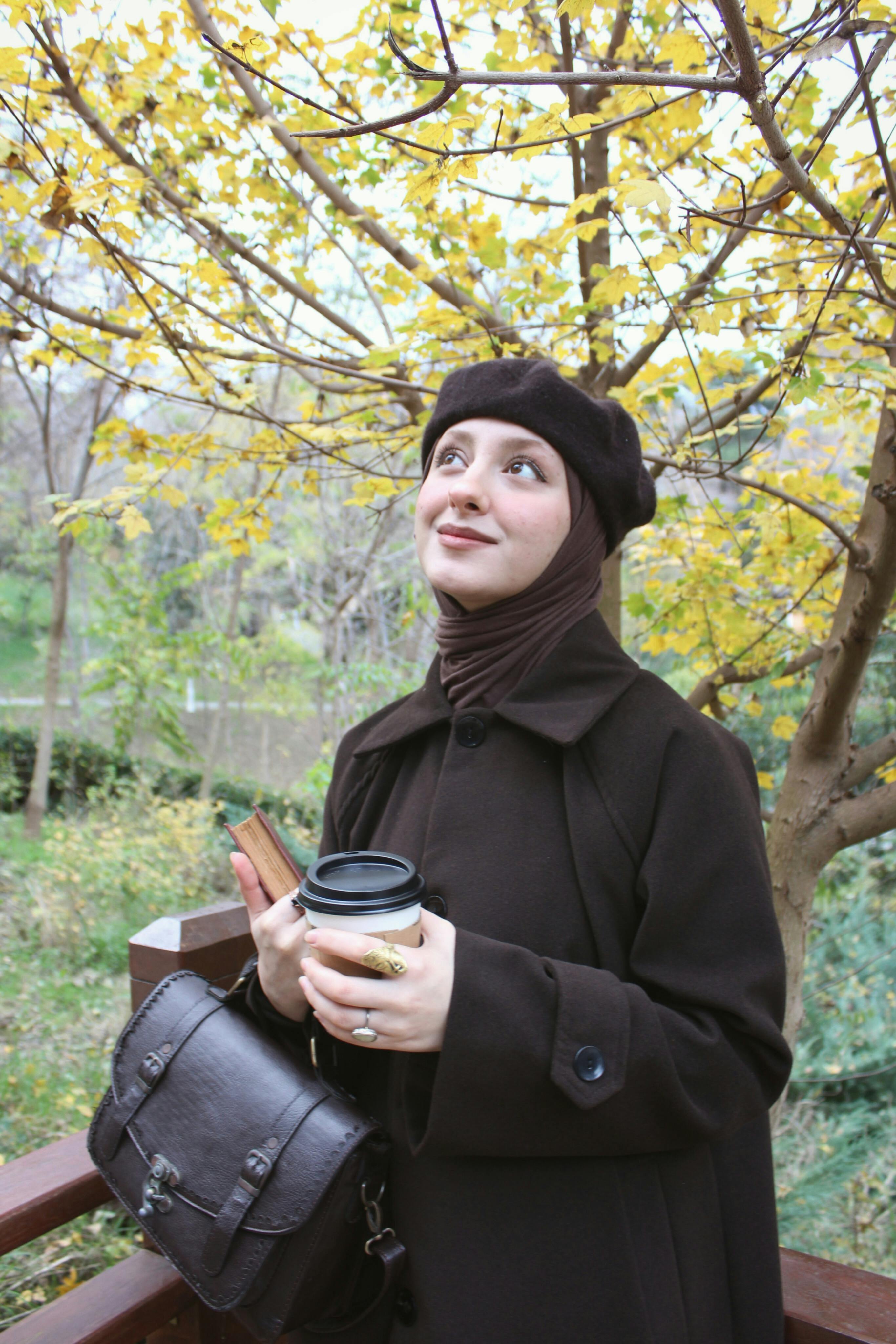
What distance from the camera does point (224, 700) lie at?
768 cm

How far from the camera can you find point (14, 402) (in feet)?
38.3

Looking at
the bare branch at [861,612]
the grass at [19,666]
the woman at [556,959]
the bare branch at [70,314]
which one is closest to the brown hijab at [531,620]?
the woman at [556,959]

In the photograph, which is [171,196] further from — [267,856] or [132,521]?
[267,856]

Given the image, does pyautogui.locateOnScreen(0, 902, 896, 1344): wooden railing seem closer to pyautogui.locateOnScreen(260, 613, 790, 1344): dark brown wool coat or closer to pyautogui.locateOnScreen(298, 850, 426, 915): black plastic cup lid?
pyautogui.locateOnScreen(260, 613, 790, 1344): dark brown wool coat

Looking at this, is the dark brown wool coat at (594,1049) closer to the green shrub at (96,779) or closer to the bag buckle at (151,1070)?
the bag buckle at (151,1070)

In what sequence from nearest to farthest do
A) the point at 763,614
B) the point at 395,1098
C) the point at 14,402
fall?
the point at 395,1098, the point at 763,614, the point at 14,402

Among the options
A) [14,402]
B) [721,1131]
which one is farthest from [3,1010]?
[14,402]

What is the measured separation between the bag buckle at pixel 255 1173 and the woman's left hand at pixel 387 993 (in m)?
0.20

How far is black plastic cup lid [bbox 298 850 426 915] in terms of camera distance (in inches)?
33.5

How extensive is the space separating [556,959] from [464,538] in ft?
1.78

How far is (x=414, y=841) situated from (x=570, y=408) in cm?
62

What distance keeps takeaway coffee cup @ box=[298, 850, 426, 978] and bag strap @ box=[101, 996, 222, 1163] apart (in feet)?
0.94

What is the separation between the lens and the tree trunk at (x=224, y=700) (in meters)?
7.25

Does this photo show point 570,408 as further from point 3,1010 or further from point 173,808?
point 173,808
